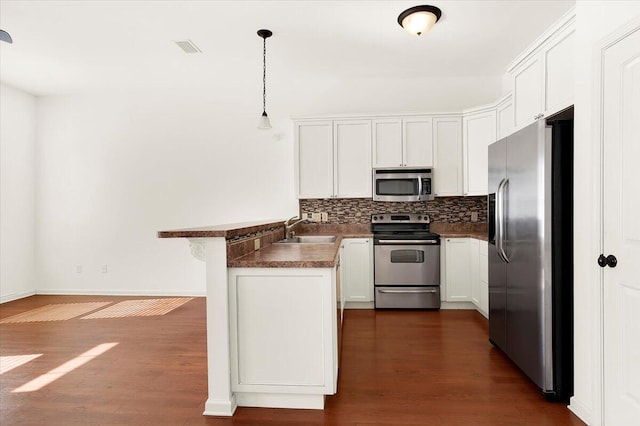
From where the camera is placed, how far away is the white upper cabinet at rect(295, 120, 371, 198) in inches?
178

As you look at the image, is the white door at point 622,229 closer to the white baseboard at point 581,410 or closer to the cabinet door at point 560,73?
the white baseboard at point 581,410

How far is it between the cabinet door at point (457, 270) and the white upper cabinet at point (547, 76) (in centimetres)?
159

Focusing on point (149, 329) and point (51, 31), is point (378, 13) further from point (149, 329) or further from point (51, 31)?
point (149, 329)

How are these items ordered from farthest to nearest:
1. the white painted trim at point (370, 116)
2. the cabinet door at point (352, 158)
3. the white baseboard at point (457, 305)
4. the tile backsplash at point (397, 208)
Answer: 1. the tile backsplash at point (397, 208)
2. the cabinet door at point (352, 158)
3. the white painted trim at point (370, 116)
4. the white baseboard at point (457, 305)

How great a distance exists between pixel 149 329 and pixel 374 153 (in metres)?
3.26

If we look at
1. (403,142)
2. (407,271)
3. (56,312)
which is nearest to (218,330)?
(407,271)

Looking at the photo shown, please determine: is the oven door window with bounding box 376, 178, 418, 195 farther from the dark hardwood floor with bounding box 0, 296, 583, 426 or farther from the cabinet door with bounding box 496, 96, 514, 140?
the dark hardwood floor with bounding box 0, 296, 583, 426

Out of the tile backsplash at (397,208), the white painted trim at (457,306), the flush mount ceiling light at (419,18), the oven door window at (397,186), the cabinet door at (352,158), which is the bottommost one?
the white painted trim at (457,306)

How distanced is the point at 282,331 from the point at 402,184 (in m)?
2.90

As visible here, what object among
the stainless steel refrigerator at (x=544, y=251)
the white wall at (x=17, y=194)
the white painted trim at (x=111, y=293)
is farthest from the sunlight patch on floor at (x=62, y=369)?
the stainless steel refrigerator at (x=544, y=251)

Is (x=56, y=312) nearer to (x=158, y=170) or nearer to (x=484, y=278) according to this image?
(x=158, y=170)

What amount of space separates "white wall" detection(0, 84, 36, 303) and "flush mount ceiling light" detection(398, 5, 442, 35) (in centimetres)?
522

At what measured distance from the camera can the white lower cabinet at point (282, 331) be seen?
207 cm

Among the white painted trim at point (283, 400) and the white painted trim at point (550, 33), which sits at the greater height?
the white painted trim at point (550, 33)
